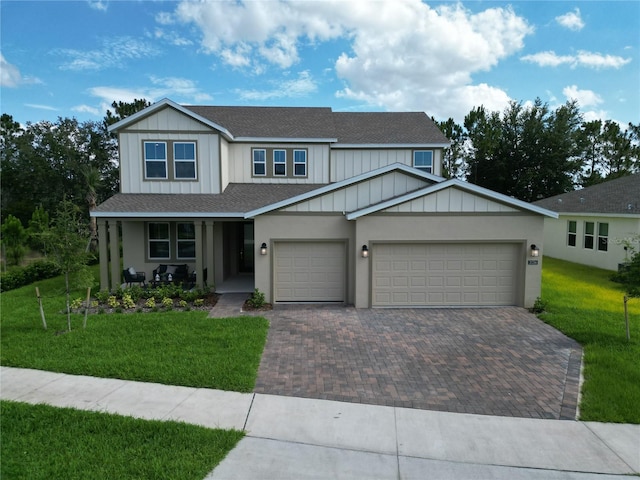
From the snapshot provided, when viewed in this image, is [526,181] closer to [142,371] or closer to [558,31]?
[558,31]

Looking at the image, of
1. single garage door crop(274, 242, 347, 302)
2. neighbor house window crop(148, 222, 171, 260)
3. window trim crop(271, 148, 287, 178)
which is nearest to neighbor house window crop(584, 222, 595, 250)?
single garage door crop(274, 242, 347, 302)

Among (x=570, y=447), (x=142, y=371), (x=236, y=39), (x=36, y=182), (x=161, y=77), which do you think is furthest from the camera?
(x=36, y=182)

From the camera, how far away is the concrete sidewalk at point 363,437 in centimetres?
458

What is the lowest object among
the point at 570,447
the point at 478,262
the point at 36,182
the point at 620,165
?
the point at 570,447

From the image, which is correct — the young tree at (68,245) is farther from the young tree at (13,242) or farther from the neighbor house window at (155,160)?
the young tree at (13,242)

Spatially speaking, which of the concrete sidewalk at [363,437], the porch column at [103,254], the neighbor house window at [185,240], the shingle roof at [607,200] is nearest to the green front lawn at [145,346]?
the concrete sidewalk at [363,437]

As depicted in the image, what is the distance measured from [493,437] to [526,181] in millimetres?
39708

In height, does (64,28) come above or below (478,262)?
above

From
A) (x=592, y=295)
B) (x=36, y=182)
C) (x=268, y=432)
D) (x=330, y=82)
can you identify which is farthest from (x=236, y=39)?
(x=36, y=182)

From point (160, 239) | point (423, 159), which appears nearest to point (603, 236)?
point (423, 159)

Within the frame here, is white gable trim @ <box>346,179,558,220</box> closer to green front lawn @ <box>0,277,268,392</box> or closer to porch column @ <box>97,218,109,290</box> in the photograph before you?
green front lawn @ <box>0,277,268,392</box>

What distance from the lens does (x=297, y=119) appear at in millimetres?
19375

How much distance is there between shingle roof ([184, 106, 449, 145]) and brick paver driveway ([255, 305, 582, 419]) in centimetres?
903

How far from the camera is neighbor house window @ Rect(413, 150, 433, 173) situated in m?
18.2
